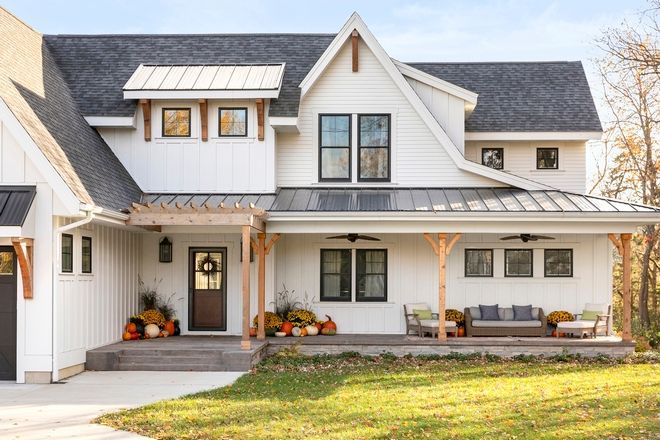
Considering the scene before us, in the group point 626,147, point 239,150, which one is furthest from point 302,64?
point 626,147

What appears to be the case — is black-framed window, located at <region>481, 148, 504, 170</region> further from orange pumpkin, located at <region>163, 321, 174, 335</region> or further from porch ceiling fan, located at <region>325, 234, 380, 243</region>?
orange pumpkin, located at <region>163, 321, 174, 335</region>

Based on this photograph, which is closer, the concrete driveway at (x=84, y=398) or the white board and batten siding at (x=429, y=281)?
the concrete driveway at (x=84, y=398)

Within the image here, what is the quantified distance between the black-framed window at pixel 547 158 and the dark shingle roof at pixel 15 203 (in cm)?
1284

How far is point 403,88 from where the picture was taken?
63.4 ft

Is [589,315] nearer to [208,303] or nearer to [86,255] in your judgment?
[208,303]

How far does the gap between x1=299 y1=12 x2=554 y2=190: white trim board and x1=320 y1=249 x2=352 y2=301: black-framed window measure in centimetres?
354

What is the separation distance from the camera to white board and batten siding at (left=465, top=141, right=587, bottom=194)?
20969 mm

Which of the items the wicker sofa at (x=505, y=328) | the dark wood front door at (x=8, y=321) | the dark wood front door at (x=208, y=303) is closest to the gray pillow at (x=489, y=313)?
the wicker sofa at (x=505, y=328)

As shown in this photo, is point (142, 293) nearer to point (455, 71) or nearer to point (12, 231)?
point (12, 231)

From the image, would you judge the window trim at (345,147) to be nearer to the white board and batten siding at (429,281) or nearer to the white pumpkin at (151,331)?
the white board and batten siding at (429,281)

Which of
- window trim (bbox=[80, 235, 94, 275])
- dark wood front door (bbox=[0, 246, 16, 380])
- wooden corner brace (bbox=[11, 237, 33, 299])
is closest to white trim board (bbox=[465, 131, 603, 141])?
window trim (bbox=[80, 235, 94, 275])

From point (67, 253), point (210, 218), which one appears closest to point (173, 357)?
point (210, 218)

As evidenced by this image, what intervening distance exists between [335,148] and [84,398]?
935 centimetres

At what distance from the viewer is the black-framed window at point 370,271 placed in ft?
65.0
